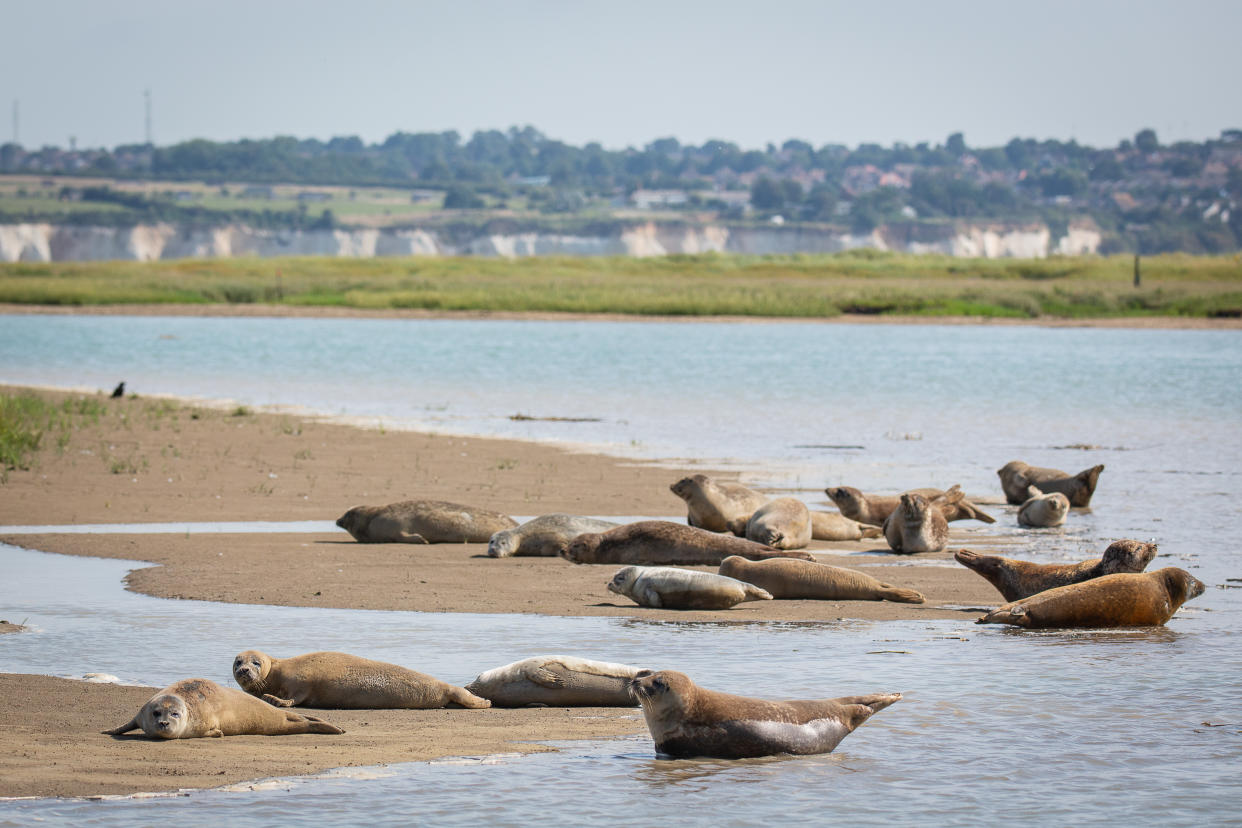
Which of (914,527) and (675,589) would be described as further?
(914,527)

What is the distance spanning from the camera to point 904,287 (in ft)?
238

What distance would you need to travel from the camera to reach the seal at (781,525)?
1204cm

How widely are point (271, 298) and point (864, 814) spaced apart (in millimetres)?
63762

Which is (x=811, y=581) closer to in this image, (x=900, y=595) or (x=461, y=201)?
(x=900, y=595)

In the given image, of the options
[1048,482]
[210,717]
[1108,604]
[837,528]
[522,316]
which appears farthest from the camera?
[522,316]

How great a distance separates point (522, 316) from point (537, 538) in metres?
50.0

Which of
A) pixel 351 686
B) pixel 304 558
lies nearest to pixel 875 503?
pixel 304 558

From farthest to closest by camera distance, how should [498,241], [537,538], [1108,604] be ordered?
1. [498,241]
2. [537,538]
3. [1108,604]

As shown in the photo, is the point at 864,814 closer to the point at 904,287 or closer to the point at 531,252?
the point at 904,287

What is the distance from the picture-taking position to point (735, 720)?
654cm

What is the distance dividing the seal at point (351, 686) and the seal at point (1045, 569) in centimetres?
394

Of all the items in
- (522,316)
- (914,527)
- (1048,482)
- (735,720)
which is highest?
(735,720)

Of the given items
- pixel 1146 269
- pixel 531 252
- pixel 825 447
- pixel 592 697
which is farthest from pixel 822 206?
pixel 592 697

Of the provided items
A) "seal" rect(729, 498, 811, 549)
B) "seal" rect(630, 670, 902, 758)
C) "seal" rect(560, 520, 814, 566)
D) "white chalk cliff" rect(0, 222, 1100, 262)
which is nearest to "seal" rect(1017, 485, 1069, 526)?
"seal" rect(729, 498, 811, 549)
